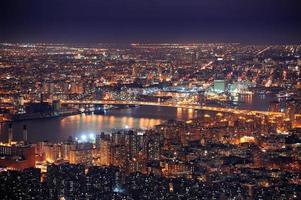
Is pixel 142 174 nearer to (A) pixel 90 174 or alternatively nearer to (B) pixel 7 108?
(A) pixel 90 174

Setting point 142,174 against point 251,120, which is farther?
point 251,120

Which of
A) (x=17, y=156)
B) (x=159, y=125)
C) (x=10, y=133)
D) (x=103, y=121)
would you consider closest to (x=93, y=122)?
(x=103, y=121)

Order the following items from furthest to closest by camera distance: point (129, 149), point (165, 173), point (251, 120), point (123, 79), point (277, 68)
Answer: point (123, 79) < point (277, 68) < point (251, 120) < point (129, 149) < point (165, 173)

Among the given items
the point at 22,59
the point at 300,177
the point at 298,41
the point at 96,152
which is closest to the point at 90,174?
the point at 96,152

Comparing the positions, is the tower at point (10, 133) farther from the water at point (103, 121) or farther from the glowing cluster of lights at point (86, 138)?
the glowing cluster of lights at point (86, 138)

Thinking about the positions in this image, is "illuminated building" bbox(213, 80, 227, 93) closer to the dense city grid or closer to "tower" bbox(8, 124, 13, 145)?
the dense city grid

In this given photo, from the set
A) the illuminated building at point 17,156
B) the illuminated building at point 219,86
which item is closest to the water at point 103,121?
the illuminated building at point 219,86

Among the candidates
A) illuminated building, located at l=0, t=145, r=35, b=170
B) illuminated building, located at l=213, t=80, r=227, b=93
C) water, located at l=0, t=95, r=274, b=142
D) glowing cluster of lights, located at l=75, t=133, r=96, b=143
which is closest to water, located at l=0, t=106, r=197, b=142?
water, located at l=0, t=95, r=274, b=142

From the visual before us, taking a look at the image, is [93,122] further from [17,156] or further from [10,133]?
[17,156]
